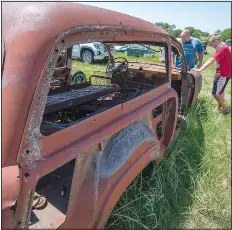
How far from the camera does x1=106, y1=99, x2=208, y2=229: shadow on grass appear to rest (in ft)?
8.29

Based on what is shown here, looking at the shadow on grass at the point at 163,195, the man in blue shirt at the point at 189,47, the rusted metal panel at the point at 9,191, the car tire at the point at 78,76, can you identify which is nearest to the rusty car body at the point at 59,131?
the rusted metal panel at the point at 9,191

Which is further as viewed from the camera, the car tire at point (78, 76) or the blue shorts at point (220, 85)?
the blue shorts at point (220, 85)

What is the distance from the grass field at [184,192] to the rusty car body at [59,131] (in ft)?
1.57

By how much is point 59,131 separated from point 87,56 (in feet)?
35.4

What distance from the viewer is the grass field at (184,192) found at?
259cm

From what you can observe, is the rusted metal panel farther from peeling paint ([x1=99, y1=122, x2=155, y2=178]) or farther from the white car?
the white car

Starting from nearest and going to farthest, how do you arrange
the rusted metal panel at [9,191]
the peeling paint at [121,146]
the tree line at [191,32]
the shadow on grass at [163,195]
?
the rusted metal panel at [9,191], the peeling paint at [121,146], the shadow on grass at [163,195], the tree line at [191,32]

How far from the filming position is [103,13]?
1832mm

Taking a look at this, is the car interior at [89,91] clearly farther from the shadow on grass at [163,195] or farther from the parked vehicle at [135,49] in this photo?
the shadow on grass at [163,195]

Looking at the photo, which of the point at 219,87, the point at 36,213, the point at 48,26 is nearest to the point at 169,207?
the point at 36,213

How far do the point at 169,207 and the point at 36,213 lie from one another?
161 cm

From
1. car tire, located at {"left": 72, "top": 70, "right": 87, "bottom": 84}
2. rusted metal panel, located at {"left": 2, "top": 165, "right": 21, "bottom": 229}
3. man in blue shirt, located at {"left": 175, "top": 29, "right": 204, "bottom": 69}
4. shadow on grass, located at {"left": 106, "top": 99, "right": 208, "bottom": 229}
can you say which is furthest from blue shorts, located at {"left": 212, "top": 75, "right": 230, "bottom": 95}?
rusted metal panel, located at {"left": 2, "top": 165, "right": 21, "bottom": 229}

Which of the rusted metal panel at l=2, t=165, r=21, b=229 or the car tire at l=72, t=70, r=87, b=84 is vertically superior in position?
the car tire at l=72, t=70, r=87, b=84

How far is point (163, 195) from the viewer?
278 centimetres
